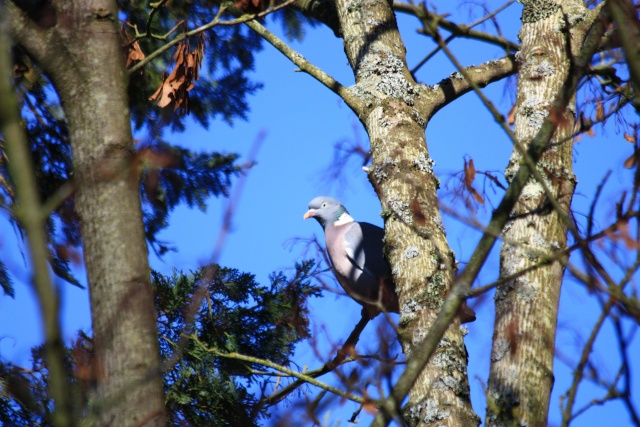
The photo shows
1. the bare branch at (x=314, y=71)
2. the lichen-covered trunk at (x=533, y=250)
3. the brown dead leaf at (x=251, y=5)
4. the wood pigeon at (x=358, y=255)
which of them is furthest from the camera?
the wood pigeon at (x=358, y=255)

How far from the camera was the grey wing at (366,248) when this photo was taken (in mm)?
3945

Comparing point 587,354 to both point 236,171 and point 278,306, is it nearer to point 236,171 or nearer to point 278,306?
point 278,306

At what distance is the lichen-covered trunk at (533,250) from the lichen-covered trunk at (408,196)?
212 mm

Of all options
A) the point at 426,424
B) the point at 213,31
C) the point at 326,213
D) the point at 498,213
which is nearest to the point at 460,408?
the point at 426,424

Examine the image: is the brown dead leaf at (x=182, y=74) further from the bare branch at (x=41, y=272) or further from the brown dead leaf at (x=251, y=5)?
the bare branch at (x=41, y=272)

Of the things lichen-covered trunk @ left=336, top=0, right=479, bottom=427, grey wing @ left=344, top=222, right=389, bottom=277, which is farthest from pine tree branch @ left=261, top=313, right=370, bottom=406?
grey wing @ left=344, top=222, right=389, bottom=277

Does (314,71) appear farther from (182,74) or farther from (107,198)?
(107,198)

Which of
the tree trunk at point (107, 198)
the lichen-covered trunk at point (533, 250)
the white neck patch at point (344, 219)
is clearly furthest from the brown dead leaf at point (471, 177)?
the white neck patch at point (344, 219)

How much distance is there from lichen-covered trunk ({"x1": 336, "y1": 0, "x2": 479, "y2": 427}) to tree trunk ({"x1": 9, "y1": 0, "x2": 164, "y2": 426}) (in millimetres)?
751

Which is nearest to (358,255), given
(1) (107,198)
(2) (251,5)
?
(2) (251,5)

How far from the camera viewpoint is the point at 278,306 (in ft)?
10.3

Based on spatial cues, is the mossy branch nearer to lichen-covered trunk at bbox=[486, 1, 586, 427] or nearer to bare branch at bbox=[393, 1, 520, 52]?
lichen-covered trunk at bbox=[486, 1, 586, 427]

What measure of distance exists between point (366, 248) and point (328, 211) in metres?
0.64

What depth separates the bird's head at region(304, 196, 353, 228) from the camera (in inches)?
180
